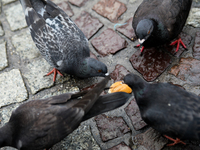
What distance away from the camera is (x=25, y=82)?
412cm

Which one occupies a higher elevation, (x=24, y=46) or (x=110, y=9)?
(x=110, y=9)

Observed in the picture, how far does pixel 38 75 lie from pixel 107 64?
1474 mm

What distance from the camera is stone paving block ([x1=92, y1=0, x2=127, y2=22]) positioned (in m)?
4.63

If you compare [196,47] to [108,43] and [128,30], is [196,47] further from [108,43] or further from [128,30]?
[108,43]

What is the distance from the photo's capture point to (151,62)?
13.2ft

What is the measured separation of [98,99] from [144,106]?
74 cm

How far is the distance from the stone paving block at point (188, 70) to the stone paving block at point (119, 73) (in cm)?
90

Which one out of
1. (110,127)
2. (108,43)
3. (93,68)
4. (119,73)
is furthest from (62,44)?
(110,127)

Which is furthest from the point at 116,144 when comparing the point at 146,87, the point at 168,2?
the point at 168,2

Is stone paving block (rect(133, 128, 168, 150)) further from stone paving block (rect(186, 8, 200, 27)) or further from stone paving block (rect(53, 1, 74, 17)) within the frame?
stone paving block (rect(53, 1, 74, 17))

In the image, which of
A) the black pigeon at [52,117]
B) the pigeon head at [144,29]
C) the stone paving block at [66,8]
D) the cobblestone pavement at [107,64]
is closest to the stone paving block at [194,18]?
the cobblestone pavement at [107,64]

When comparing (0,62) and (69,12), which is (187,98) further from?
(0,62)

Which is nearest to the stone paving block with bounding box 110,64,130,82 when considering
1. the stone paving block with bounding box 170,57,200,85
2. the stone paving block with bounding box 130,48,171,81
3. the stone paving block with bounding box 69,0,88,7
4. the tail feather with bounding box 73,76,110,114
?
the stone paving block with bounding box 130,48,171,81

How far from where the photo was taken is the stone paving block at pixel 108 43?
4273mm
